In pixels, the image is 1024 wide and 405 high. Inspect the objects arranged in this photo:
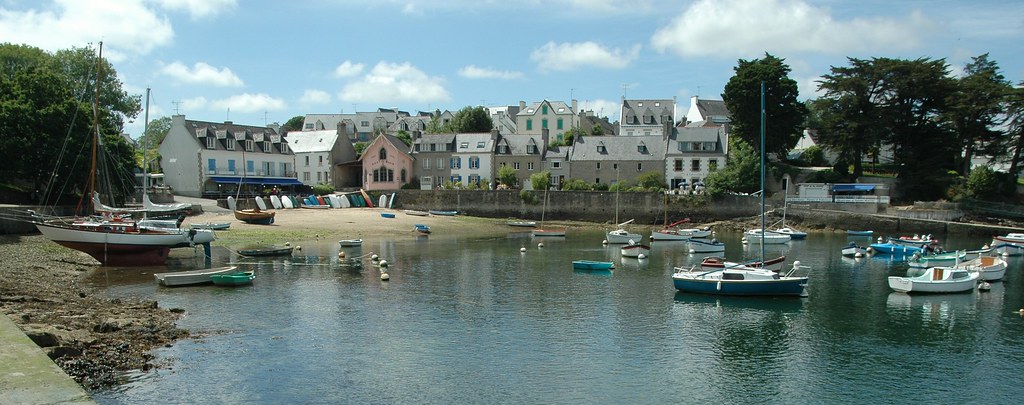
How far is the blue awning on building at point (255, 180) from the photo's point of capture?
71250mm

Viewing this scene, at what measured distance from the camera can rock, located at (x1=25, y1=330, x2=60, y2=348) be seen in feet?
55.9

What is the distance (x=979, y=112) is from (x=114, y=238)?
74912 mm

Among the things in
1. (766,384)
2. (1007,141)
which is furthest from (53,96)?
(1007,141)

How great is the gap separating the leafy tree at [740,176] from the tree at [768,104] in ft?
11.2

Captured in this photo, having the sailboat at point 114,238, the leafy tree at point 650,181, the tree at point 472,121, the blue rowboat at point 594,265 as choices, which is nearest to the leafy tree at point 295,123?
the tree at point 472,121

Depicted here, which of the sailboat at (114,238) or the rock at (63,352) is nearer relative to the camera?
the rock at (63,352)

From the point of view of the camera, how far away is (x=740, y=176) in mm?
71125

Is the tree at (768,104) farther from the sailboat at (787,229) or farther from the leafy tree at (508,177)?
the leafy tree at (508,177)

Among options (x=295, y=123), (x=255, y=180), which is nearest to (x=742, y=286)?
(x=255, y=180)

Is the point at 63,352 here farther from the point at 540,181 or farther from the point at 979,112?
the point at 979,112

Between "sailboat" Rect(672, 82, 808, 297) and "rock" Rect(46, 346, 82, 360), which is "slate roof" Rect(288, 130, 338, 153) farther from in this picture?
"rock" Rect(46, 346, 82, 360)

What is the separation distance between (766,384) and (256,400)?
13671 mm

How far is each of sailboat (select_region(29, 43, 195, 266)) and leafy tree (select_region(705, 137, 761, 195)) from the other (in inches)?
2002

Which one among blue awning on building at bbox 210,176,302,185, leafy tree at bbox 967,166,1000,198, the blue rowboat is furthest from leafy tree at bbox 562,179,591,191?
leafy tree at bbox 967,166,1000,198
